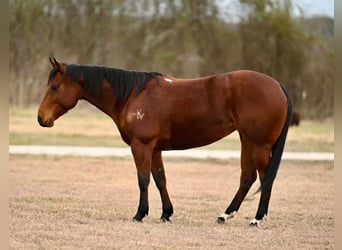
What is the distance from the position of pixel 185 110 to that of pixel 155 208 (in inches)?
59.7

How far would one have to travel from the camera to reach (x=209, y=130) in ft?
17.9

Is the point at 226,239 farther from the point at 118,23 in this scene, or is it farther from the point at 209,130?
the point at 118,23

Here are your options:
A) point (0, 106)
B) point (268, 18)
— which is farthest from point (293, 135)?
point (0, 106)

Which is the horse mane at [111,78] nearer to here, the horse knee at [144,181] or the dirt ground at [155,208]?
the horse knee at [144,181]

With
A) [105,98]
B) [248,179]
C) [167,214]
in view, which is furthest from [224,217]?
[105,98]

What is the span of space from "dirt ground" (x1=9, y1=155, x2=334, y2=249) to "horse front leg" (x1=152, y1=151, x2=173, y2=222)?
10 cm

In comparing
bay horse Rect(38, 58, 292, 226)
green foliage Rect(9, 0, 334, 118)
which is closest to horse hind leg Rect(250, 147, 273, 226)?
bay horse Rect(38, 58, 292, 226)

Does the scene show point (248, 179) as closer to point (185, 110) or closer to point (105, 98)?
point (185, 110)

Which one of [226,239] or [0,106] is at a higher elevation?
[0,106]

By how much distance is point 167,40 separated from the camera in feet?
64.3

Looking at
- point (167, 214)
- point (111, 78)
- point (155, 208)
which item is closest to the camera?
point (111, 78)

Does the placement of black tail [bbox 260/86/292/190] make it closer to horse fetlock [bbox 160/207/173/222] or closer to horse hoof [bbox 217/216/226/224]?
horse hoof [bbox 217/216/226/224]

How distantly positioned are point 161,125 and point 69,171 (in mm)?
4462

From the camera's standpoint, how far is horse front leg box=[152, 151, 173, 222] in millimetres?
5668
